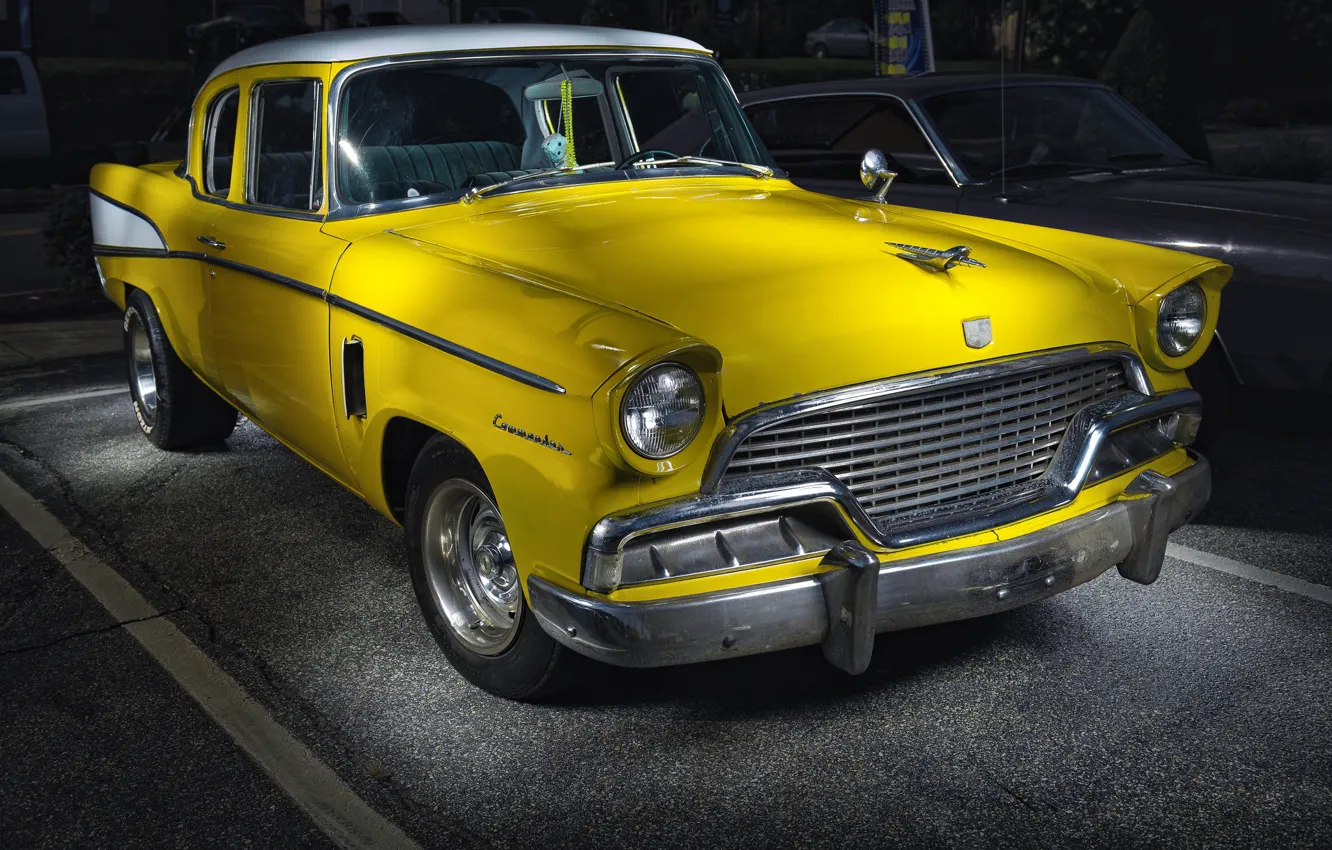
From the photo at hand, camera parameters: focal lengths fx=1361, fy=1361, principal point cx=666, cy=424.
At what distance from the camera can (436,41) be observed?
4176mm

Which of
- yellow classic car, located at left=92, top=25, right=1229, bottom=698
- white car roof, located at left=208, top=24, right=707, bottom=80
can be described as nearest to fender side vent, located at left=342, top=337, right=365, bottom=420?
yellow classic car, located at left=92, top=25, right=1229, bottom=698

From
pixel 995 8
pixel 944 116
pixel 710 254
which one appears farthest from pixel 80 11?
pixel 710 254

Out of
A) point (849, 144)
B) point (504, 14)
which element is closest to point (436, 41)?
point (849, 144)

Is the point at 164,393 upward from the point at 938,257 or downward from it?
downward

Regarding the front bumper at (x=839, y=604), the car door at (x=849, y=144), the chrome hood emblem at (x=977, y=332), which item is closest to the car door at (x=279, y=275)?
the front bumper at (x=839, y=604)

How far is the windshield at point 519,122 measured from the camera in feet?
13.3

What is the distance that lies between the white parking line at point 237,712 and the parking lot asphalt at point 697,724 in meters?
0.04

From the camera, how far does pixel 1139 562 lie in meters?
3.40

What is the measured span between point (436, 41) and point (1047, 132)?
123 inches

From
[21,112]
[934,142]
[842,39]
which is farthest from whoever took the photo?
[842,39]

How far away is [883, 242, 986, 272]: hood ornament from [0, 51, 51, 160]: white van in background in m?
15.8

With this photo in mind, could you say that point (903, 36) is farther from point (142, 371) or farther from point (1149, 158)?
point (142, 371)

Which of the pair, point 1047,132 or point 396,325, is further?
point 1047,132

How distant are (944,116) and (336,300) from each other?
332 centimetres
